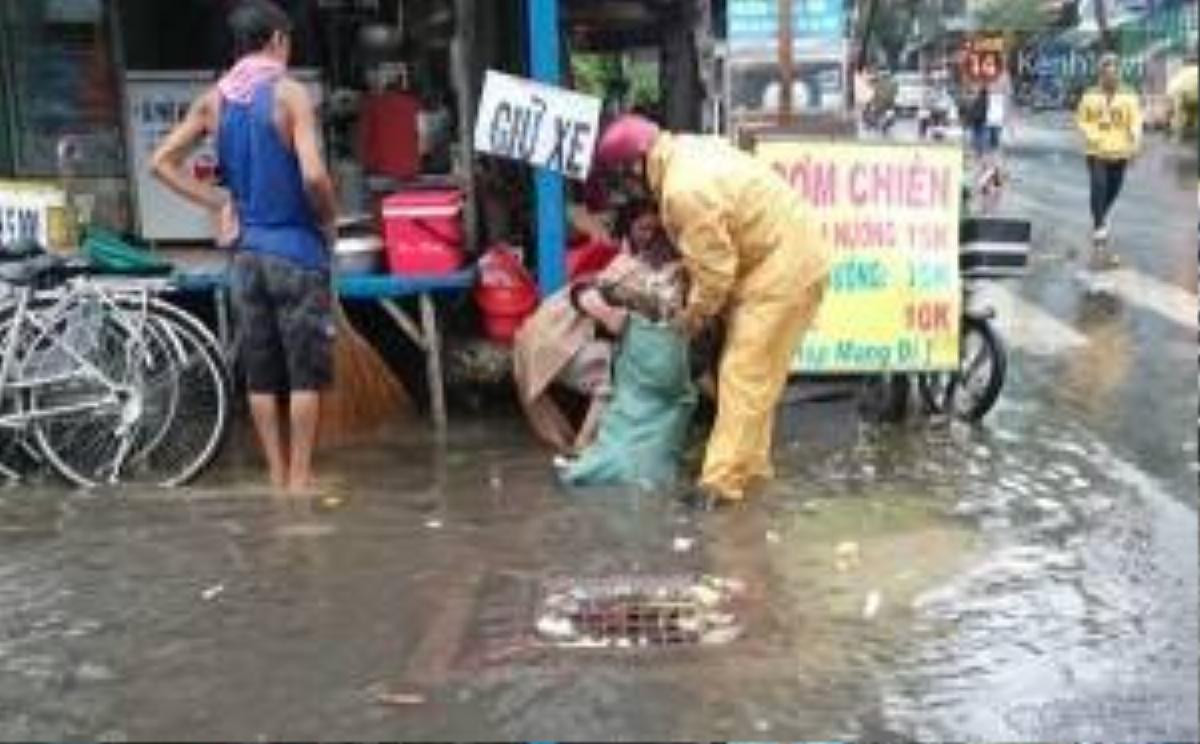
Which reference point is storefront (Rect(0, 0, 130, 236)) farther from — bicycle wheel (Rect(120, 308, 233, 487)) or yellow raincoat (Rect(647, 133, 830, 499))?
yellow raincoat (Rect(647, 133, 830, 499))

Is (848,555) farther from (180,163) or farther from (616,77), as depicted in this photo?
(616,77)

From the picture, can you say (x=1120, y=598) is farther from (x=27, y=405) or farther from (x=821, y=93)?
(x=821, y=93)

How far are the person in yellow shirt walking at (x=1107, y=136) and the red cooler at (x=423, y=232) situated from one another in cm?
1015

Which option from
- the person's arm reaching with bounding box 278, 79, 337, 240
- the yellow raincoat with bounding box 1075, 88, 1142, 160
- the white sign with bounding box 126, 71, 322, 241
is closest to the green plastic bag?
the person's arm reaching with bounding box 278, 79, 337, 240

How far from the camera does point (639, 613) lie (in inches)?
257

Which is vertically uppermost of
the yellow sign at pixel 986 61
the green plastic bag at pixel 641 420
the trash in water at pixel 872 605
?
the yellow sign at pixel 986 61

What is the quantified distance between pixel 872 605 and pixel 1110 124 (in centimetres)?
1292

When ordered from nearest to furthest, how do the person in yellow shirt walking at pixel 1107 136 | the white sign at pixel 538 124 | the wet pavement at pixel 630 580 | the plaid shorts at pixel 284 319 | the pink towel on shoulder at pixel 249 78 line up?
the wet pavement at pixel 630 580 < the pink towel on shoulder at pixel 249 78 < the plaid shorts at pixel 284 319 < the white sign at pixel 538 124 < the person in yellow shirt walking at pixel 1107 136

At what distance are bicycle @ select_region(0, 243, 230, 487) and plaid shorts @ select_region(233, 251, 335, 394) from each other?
0.45m

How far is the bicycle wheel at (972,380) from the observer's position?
31.7 feet

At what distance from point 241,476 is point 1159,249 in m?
12.0

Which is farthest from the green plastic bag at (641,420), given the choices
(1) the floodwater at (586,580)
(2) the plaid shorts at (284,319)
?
(2) the plaid shorts at (284,319)

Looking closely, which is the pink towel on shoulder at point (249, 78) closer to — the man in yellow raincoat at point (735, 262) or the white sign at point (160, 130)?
the man in yellow raincoat at point (735, 262)

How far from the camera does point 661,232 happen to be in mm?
8273
